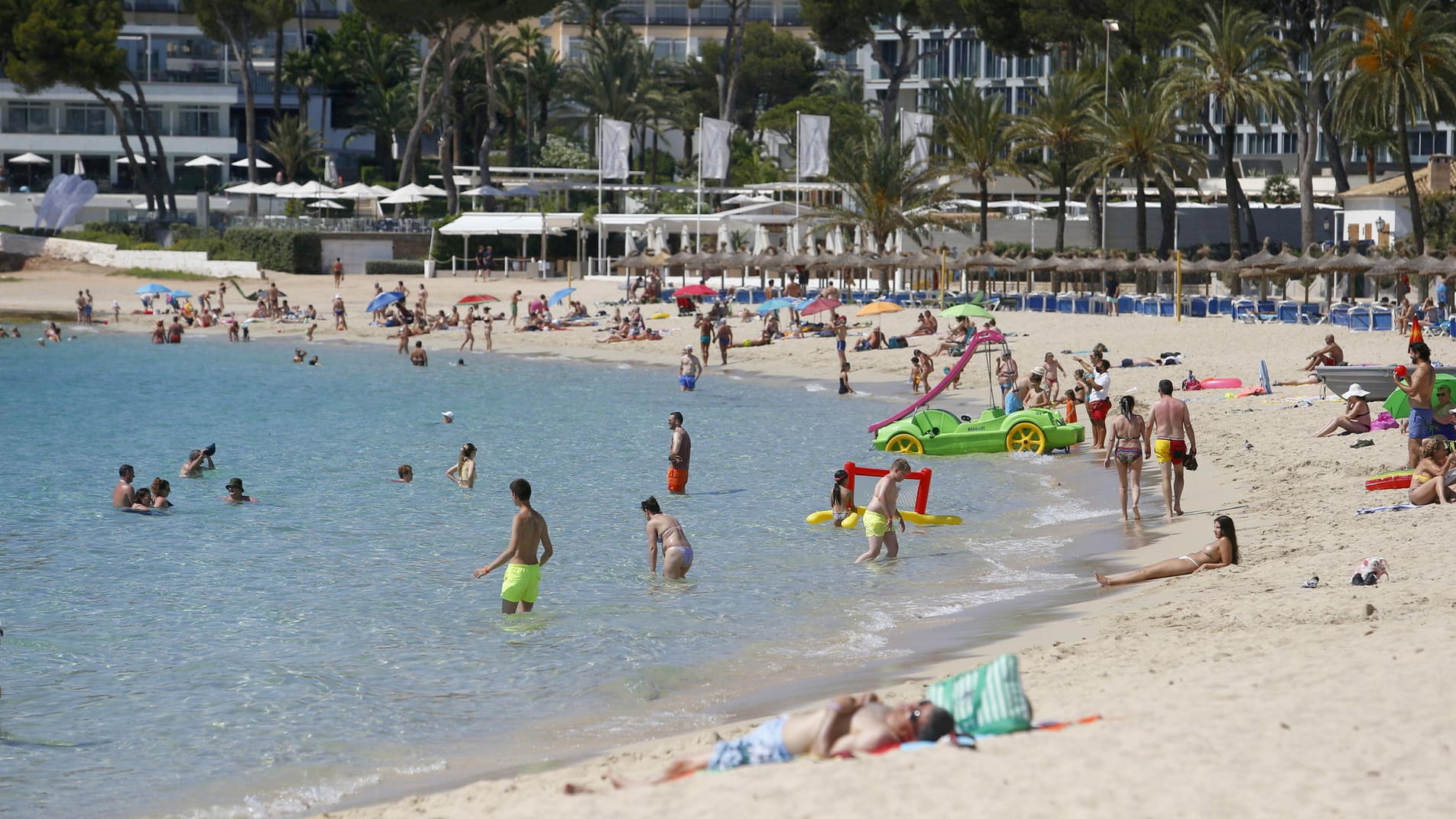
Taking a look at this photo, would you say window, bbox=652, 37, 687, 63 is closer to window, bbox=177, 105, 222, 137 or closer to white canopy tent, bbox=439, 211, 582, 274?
window, bbox=177, 105, 222, 137

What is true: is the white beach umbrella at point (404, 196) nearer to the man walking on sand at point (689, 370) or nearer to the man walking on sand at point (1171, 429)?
the man walking on sand at point (689, 370)

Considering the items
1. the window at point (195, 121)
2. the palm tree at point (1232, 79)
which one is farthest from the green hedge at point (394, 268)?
the palm tree at point (1232, 79)

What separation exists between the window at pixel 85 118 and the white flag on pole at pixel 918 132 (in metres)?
41.5

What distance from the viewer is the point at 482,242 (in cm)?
5959

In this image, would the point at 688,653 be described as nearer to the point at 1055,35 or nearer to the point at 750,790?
the point at 750,790

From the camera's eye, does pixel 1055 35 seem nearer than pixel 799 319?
No

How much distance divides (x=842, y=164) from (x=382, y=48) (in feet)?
115

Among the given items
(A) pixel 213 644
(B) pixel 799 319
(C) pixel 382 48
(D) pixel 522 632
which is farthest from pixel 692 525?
(C) pixel 382 48

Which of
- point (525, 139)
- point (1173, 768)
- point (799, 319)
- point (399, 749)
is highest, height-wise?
point (525, 139)

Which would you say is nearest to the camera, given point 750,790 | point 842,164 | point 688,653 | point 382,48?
point 750,790

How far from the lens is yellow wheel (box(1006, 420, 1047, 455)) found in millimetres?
22453

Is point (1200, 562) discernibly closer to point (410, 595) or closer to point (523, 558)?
point (523, 558)

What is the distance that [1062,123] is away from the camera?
48719 mm

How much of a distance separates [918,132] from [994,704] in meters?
46.8
